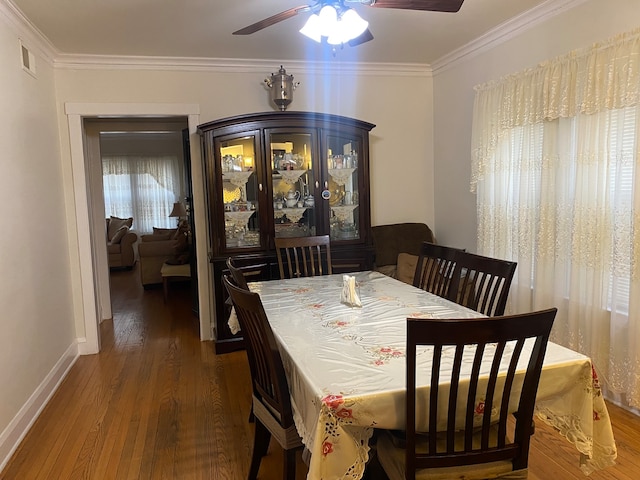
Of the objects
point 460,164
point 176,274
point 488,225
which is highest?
point 460,164

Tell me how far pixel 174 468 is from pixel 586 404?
177cm

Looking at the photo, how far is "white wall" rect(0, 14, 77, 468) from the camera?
8.09 ft

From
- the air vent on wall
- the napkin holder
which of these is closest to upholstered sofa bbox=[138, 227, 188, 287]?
the air vent on wall

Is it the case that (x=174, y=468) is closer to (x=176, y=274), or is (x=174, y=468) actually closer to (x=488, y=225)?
(x=488, y=225)

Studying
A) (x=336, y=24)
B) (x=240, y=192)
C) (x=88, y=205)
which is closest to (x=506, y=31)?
(x=336, y=24)

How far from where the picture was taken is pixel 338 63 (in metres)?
4.02

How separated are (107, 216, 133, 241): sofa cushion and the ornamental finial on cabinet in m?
5.69

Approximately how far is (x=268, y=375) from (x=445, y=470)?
2.29 feet

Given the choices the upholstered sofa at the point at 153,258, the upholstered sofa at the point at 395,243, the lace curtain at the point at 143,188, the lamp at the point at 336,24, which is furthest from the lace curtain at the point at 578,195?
the lace curtain at the point at 143,188

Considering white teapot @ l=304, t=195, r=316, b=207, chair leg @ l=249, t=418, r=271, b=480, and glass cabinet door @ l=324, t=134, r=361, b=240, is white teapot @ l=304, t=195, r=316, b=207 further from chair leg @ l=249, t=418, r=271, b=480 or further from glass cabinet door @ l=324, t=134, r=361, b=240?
chair leg @ l=249, t=418, r=271, b=480

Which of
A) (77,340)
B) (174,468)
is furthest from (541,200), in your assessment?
(77,340)

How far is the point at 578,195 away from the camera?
2.66 m

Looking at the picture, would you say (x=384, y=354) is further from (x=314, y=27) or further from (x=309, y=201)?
(x=309, y=201)

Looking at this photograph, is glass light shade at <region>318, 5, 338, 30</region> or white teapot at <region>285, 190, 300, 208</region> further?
white teapot at <region>285, 190, 300, 208</region>
